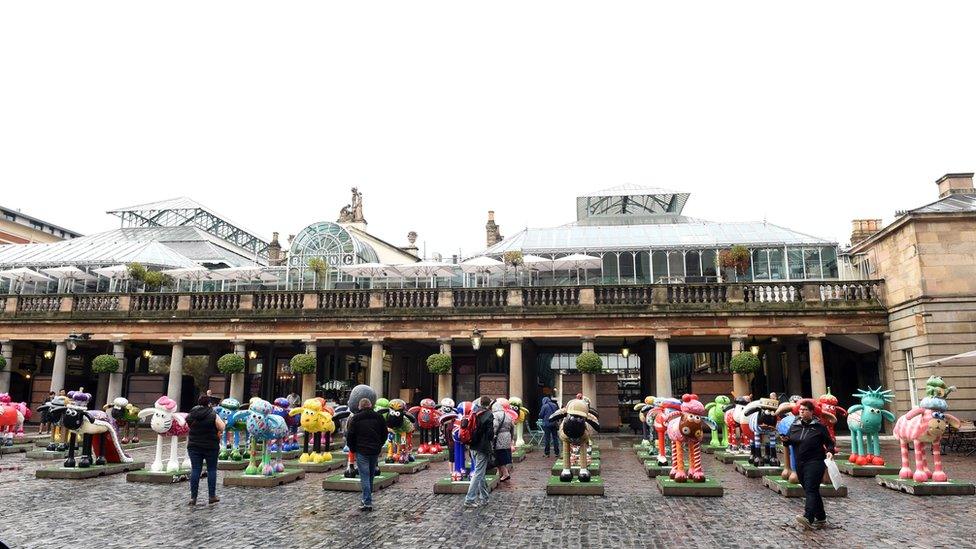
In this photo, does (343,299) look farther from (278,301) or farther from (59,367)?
(59,367)

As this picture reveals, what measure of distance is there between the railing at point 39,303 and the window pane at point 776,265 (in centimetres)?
3271

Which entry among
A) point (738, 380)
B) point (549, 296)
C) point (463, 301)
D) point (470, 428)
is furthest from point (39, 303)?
point (738, 380)

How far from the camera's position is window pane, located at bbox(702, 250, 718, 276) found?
30.0m

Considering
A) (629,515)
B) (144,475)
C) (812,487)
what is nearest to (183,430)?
(144,475)

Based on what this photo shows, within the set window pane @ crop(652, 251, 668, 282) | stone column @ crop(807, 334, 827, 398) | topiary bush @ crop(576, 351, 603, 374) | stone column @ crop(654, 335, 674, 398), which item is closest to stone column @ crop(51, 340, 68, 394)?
topiary bush @ crop(576, 351, 603, 374)

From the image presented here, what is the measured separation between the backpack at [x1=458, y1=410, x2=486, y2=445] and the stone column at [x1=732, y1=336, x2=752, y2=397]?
15336mm

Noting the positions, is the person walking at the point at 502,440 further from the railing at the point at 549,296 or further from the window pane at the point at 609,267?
the window pane at the point at 609,267

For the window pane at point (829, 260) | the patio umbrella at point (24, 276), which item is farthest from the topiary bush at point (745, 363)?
the patio umbrella at point (24, 276)

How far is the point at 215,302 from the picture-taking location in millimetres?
28766

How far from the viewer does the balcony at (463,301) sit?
985 inches

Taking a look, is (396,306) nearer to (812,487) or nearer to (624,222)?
(624,222)

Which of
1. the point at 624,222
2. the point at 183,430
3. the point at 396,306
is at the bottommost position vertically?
the point at 183,430

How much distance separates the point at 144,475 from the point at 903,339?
2361 centimetres

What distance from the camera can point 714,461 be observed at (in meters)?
18.0
